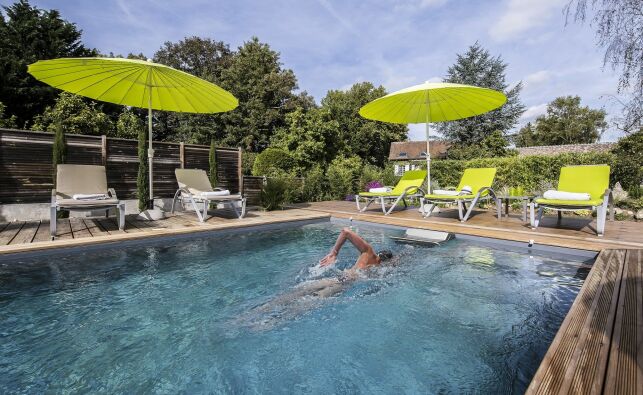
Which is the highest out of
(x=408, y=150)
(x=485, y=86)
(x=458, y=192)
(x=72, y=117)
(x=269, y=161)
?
(x=485, y=86)

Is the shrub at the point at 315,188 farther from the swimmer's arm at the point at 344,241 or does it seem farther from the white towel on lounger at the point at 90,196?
the swimmer's arm at the point at 344,241

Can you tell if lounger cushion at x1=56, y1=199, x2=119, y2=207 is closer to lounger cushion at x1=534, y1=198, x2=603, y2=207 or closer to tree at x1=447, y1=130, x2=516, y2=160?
lounger cushion at x1=534, y1=198, x2=603, y2=207

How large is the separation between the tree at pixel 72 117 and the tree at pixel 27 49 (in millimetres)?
975

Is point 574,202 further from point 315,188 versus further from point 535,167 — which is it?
point 315,188

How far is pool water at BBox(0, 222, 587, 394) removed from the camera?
202cm

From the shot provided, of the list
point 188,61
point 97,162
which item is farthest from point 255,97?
point 97,162

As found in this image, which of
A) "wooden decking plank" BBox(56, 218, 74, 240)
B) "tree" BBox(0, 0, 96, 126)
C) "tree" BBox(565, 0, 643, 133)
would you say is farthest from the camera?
"tree" BBox(0, 0, 96, 126)

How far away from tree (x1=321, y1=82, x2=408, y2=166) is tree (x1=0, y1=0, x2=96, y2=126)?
1861cm

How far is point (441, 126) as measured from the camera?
25.3 meters

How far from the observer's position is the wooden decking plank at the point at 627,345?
1246 mm

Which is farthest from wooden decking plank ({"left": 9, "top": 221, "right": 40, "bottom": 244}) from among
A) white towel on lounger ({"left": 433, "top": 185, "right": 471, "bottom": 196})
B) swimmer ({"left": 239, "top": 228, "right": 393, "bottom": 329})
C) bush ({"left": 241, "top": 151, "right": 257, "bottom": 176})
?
bush ({"left": 241, "top": 151, "right": 257, "bottom": 176})

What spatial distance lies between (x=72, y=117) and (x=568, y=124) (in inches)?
2072

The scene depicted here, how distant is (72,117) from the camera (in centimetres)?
1582

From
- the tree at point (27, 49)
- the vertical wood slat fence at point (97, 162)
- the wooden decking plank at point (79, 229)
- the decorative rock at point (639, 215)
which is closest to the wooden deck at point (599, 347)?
the wooden decking plank at point (79, 229)
